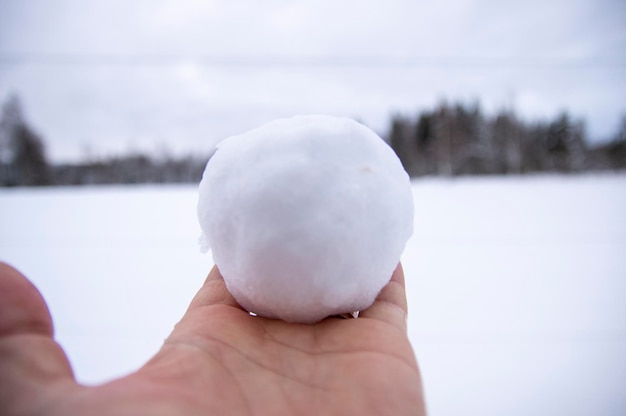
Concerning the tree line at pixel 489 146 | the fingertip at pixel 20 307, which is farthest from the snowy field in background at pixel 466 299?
the tree line at pixel 489 146

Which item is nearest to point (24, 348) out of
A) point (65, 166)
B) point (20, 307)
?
point (20, 307)

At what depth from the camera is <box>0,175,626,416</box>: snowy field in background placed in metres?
1.63

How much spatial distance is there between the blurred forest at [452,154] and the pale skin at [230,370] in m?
13.5

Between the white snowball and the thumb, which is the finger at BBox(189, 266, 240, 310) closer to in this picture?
the white snowball

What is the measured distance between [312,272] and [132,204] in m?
6.93

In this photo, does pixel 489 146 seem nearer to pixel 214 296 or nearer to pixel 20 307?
pixel 214 296

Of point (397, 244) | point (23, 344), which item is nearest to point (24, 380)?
point (23, 344)

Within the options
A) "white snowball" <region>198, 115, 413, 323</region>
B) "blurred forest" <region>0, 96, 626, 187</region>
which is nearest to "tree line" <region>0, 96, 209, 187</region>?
"blurred forest" <region>0, 96, 626, 187</region>

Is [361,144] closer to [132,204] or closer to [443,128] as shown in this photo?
[132,204]

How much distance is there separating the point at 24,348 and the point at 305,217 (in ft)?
1.64

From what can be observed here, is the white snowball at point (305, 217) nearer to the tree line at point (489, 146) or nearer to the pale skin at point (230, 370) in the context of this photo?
the pale skin at point (230, 370)

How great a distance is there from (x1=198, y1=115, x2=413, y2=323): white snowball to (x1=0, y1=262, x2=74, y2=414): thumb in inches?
13.4

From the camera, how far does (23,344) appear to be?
582 millimetres

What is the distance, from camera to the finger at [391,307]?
831mm
